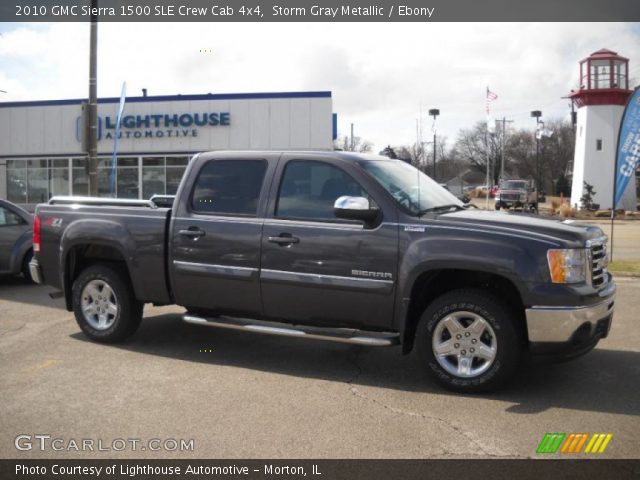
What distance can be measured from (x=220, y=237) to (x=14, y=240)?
611 centimetres

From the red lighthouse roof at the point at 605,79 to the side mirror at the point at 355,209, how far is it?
39217 millimetres

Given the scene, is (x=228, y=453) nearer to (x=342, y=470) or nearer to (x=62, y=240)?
(x=342, y=470)

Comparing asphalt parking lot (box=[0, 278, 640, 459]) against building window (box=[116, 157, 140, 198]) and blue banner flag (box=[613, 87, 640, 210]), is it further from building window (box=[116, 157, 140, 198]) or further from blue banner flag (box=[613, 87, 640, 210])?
building window (box=[116, 157, 140, 198])

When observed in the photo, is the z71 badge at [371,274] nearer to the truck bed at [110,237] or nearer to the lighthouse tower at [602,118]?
the truck bed at [110,237]

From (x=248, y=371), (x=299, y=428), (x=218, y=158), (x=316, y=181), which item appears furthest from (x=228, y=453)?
(x=218, y=158)

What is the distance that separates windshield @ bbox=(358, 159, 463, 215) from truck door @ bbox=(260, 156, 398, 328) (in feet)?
0.78

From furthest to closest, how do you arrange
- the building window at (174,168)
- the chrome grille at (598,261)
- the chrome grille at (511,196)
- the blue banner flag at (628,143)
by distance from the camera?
the chrome grille at (511,196), the building window at (174,168), the blue banner flag at (628,143), the chrome grille at (598,261)

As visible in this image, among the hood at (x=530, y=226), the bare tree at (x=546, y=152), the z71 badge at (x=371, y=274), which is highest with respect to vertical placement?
the bare tree at (x=546, y=152)

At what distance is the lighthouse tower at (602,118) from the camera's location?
3966 cm

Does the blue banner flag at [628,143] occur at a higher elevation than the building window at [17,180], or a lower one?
higher

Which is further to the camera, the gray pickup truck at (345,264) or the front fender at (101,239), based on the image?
the front fender at (101,239)

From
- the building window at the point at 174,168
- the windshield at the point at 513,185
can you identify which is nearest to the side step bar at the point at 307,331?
the building window at the point at 174,168

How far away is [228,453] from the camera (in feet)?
12.7

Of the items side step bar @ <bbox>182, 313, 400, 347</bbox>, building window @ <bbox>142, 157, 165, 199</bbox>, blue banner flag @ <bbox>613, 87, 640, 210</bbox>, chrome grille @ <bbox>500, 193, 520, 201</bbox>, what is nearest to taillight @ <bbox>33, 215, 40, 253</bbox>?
side step bar @ <bbox>182, 313, 400, 347</bbox>
